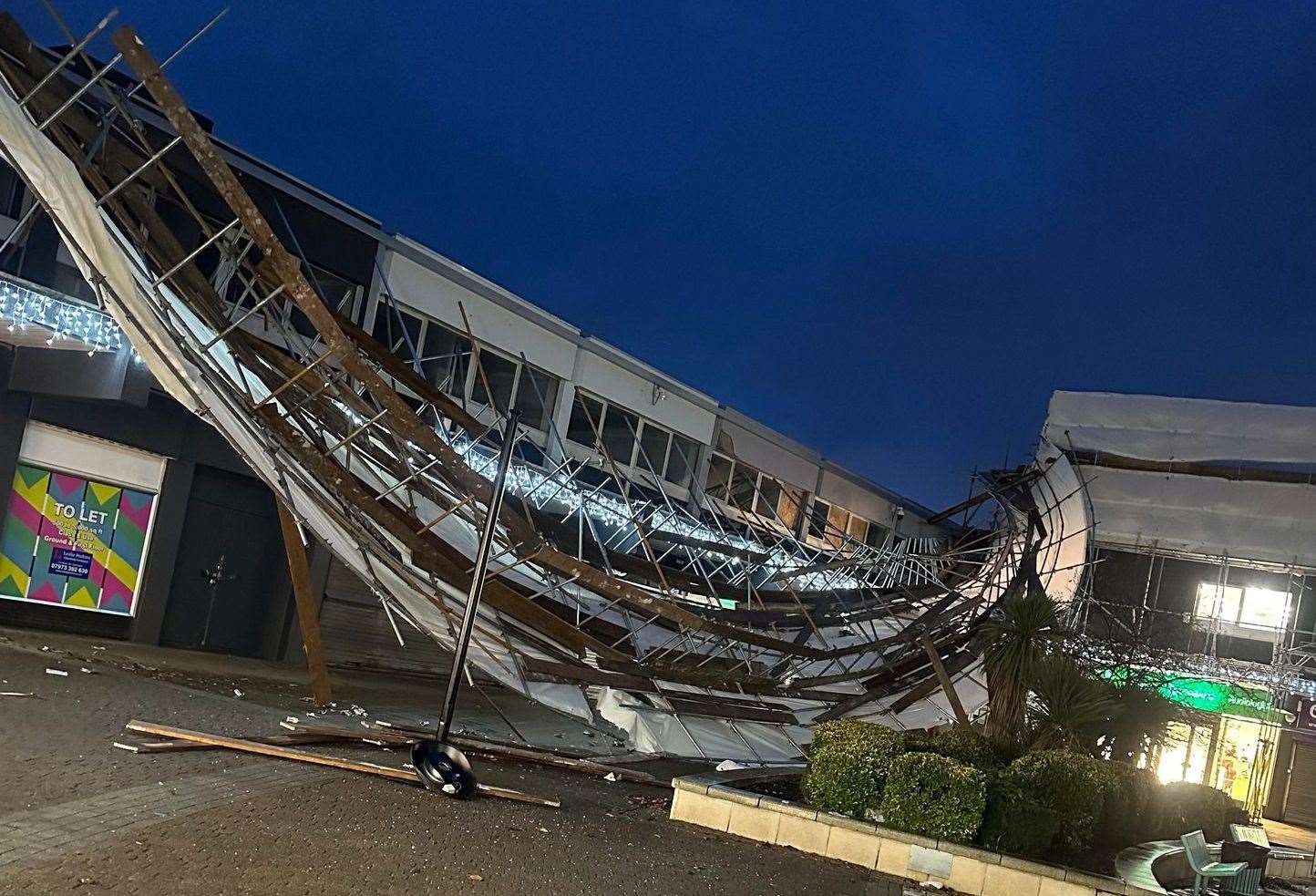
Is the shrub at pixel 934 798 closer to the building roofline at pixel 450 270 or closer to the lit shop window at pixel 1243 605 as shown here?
the building roofline at pixel 450 270

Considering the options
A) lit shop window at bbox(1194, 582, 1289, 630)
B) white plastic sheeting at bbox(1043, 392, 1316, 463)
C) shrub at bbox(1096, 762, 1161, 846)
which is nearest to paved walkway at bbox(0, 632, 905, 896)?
shrub at bbox(1096, 762, 1161, 846)

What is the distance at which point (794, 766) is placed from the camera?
13227 millimetres

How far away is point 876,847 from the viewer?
9180 millimetres

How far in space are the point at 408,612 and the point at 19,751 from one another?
13.1ft

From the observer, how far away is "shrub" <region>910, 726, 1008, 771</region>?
11.0 m

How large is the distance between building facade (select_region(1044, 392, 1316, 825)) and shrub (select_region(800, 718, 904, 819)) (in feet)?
41.9

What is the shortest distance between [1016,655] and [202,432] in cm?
1132

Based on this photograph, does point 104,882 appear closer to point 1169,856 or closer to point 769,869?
point 769,869

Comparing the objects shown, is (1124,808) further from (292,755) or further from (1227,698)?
(1227,698)

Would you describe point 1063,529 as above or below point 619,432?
below

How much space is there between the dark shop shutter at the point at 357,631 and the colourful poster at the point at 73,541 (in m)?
3.40

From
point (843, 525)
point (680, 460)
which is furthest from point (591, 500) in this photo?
point (843, 525)

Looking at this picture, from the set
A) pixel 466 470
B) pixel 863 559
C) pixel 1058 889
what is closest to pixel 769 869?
pixel 1058 889

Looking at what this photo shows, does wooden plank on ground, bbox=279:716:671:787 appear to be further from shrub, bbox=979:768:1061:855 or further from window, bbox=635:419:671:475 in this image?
window, bbox=635:419:671:475
